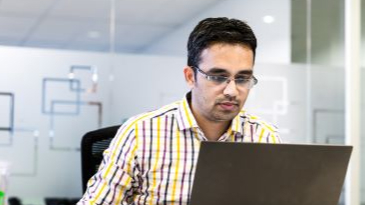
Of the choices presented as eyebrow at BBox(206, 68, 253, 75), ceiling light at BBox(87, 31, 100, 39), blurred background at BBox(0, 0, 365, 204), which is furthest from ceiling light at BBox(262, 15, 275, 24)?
eyebrow at BBox(206, 68, 253, 75)

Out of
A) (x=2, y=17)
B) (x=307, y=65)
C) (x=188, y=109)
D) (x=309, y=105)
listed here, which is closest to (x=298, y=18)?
(x=307, y=65)

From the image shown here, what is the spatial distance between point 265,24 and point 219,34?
2792 mm

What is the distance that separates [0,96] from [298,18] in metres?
2.06

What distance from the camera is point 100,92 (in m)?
3.94

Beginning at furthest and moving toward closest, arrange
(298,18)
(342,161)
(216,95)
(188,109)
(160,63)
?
(298,18) → (160,63) → (188,109) → (216,95) → (342,161)

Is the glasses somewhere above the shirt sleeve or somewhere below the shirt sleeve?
above

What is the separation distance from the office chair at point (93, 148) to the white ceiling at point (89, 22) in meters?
1.86

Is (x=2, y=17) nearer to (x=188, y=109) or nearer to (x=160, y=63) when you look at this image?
(x=160, y=63)

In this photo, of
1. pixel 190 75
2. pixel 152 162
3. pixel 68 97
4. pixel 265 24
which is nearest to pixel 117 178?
pixel 152 162

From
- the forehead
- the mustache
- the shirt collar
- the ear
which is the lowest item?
the shirt collar

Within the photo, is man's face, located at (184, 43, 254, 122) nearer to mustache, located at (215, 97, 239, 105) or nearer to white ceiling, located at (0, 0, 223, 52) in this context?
mustache, located at (215, 97, 239, 105)

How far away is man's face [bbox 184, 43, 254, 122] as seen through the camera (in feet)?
5.04

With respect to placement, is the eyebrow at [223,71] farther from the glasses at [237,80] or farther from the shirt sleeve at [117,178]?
the shirt sleeve at [117,178]

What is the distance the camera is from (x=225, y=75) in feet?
5.07
